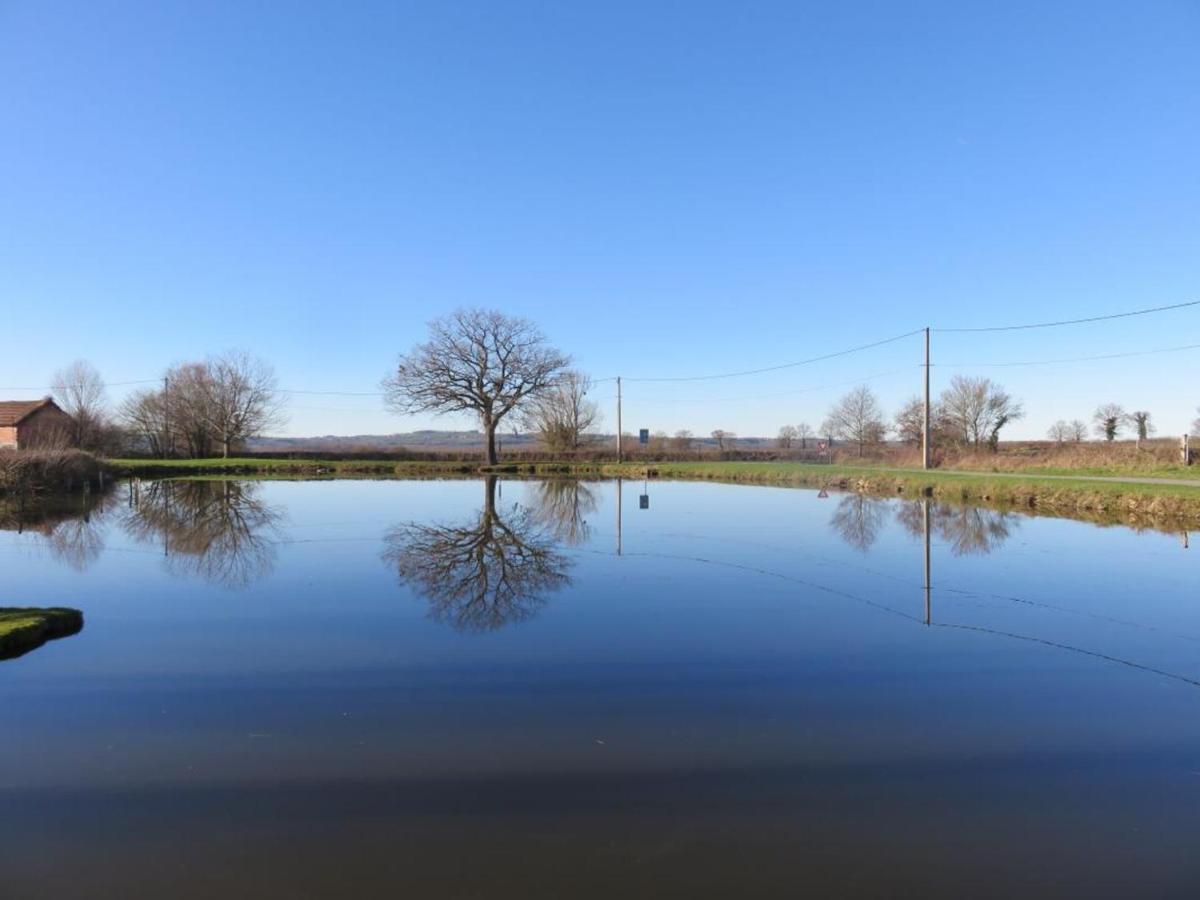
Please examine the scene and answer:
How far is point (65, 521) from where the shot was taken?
17797mm

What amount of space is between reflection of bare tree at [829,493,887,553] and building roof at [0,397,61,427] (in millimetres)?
46634

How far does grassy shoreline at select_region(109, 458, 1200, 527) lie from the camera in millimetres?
17719

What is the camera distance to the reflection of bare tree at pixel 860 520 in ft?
47.0

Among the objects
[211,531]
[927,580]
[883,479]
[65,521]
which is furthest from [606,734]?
[883,479]

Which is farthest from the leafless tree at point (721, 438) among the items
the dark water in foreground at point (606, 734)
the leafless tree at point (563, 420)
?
the dark water in foreground at point (606, 734)

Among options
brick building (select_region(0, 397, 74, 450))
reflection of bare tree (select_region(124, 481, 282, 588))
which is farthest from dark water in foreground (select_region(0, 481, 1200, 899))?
brick building (select_region(0, 397, 74, 450))

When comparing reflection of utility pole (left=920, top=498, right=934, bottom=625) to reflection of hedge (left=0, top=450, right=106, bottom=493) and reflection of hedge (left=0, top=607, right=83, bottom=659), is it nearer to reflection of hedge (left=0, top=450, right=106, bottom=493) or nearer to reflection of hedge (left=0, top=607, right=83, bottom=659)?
reflection of hedge (left=0, top=607, right=83, bottom=659)

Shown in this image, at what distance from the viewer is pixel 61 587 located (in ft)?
32.1

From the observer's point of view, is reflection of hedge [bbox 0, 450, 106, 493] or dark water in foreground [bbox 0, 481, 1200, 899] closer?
dark water in foreground [bbox 0, 481, 1200, 899]

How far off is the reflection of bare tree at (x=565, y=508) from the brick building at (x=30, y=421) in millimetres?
28900

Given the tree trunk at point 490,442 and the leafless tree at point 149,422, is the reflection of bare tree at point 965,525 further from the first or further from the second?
the leafless tree at point 149,422

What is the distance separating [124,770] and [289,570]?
277 inches

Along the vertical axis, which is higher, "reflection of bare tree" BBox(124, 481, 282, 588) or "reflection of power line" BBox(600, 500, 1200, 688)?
"reflection of bare tree" BBox(124, 481, 282, 588)

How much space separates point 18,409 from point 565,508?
1640 inches
